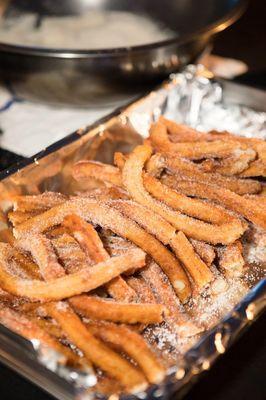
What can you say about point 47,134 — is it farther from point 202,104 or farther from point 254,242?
point 254,242

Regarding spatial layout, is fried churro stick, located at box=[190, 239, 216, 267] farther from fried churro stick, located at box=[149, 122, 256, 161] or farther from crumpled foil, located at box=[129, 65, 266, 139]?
crumpled foil, located at box=[129, 65, 266, 139]

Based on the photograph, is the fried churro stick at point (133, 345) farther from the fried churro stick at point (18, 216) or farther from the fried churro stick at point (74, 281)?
the fried churro stick at point (18, 216)

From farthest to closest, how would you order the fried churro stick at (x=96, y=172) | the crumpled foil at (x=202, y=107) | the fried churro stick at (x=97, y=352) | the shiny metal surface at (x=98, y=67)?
the crumpled foil at (x=202, y=107) < the shiny metal surface at (x=98, y=67) < the fried churro stick at (x=96, y=172) < the fried churro stick at (x=97, y=352)

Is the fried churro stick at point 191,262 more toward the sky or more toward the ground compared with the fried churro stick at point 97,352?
more toward the sky

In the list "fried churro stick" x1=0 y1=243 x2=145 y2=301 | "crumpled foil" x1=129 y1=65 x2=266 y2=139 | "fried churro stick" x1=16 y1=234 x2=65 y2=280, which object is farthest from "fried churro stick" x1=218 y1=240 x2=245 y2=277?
"crumpled foil" x1=129 y1=65 x2=266 y2=139

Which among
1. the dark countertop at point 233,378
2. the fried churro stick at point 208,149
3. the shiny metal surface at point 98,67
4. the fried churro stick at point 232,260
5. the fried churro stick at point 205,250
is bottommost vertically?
the dark countertop at point 233,378

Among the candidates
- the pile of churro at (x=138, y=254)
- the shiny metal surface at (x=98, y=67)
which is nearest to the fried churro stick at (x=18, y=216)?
the pile of churro at (x=138, y=254)

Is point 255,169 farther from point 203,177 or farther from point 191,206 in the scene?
point 191,206
